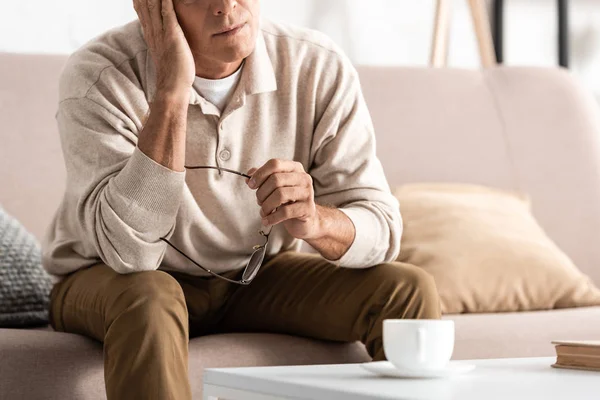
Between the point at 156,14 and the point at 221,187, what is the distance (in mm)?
317

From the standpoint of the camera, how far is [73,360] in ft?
5.13

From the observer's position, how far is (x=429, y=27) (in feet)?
11.3

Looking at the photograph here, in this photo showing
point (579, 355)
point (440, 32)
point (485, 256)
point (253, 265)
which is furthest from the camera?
point (440, 32)

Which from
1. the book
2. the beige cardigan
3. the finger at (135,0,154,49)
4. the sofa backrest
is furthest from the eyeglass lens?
the sofa backrest

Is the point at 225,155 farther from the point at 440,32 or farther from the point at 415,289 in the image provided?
the point at 440,32

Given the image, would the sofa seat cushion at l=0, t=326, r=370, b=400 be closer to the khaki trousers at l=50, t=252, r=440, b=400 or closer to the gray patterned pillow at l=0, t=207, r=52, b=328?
the khaki trousers at l=50, t=252, r=440, b=400

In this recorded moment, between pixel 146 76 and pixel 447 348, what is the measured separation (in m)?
0.82

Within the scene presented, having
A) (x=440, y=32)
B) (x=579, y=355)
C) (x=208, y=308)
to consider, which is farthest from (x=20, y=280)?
(x=440, y=32)

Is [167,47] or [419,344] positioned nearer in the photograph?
[419,344]

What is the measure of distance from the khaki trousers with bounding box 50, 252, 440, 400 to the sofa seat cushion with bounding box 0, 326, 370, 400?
5cm

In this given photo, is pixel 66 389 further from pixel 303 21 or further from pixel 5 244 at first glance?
pixel 303 21

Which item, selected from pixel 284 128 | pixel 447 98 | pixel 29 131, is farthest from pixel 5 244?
pixel 447 98

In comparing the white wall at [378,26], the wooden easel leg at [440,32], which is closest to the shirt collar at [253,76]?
the white wall at [378,26]

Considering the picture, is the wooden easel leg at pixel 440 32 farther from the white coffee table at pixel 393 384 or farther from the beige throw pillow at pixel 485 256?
the white coffee table at pixel 393 384
